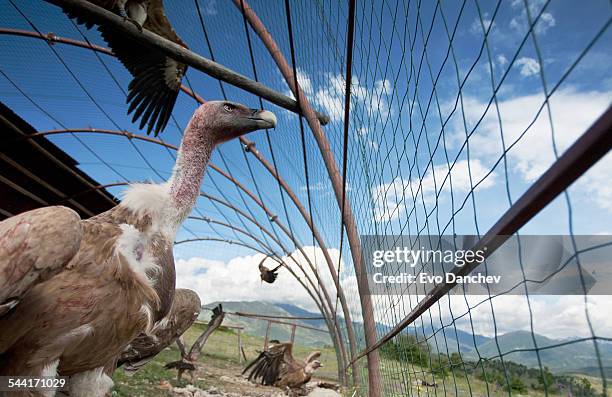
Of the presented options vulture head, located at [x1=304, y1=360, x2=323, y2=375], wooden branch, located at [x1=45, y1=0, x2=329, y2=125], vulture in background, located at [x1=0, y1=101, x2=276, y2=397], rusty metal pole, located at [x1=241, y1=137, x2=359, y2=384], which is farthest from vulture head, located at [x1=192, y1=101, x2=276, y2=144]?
vulture head, located at [x1=304, y1=360, x2=323, y2=375]

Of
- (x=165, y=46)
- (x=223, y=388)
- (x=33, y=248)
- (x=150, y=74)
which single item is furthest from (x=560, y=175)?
(x=223, y=388)

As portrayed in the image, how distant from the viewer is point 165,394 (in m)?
6.28

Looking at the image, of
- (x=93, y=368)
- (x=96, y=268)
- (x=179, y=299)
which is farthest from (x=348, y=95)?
(x=179, y=299)

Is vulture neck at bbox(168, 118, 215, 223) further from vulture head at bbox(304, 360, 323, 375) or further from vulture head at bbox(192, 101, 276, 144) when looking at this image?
vulture head at bbox(304, 360, 323, 375)

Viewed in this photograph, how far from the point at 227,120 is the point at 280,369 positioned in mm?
8247

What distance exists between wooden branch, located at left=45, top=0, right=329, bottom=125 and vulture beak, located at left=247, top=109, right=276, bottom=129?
0.13 m

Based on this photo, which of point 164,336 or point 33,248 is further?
point 164,336

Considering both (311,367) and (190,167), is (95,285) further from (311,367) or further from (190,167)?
(311,367)

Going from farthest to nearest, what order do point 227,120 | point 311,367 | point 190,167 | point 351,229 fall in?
point 311,367
point 351,229
point 227,120
point 190,167

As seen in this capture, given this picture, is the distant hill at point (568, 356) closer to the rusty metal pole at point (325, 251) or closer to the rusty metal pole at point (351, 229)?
the rusty metal pole at point (351, 229)

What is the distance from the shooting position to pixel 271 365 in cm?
976

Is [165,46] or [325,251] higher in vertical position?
[325,251]

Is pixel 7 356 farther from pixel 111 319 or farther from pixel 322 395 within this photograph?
pixel 322 395

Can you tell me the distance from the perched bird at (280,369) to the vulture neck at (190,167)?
26.5 ft
